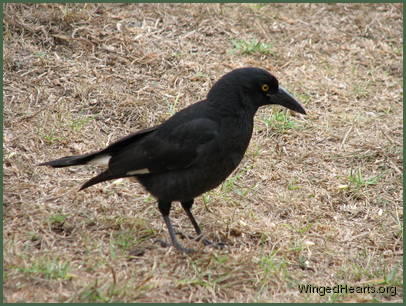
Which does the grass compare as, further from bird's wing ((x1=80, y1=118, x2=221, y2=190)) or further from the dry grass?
bird's wing ((x1=80, y1=118, x2=221, y2=190))

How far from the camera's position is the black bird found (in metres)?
4.93

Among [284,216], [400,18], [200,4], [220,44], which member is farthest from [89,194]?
[400,18]

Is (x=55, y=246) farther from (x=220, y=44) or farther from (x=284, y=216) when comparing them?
(x=220, y=44)

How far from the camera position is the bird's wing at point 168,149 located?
16.3 ft

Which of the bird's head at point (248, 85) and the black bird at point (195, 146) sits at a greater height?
the bird's head at point (248, 85)

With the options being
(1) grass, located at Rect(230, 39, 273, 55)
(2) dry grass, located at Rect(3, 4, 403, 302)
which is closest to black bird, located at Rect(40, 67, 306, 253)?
Answer: (2) dry grass, located at Rect(3, 4, 403, 302)

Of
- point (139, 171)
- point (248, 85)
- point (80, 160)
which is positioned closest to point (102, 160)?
point (80, 160)

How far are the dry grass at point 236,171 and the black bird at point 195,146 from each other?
1.26ft

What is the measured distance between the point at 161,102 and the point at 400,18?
168 inches

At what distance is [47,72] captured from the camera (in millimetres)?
7098

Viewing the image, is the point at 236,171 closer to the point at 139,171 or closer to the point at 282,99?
the point at 282,99

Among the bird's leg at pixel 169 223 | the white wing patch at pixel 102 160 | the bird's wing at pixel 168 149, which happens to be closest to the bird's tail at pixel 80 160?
the white wing patch at pixel 102 160

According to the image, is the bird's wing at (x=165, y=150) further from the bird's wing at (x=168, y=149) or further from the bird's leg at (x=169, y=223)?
the bird's leg at (x=169, y=223)

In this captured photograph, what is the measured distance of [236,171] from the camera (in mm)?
6258
